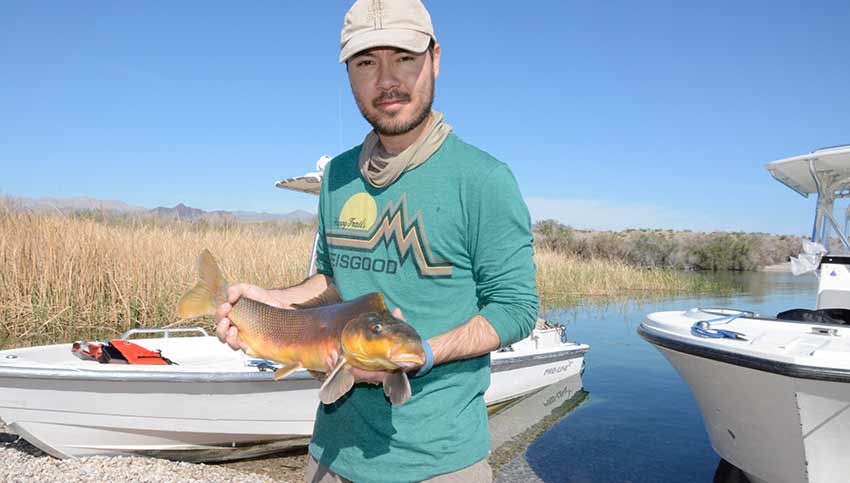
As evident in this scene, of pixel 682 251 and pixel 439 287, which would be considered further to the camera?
pixel 682 251

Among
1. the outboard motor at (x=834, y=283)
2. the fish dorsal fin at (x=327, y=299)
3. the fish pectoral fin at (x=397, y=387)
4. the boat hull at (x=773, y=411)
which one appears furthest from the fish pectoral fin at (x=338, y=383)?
the outboard motor at (x=834, y=283)

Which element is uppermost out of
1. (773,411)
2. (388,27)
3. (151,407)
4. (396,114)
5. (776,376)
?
(388,27)

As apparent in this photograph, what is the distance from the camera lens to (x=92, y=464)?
6.44m

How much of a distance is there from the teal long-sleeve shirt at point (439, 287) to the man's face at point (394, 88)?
0.15 meters

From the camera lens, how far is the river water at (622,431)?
766cm

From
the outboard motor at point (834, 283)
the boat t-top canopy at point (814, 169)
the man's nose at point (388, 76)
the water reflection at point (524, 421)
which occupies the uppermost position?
the boat t-top canopy at point (814, 169)

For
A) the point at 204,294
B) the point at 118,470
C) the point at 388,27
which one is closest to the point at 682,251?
the point at 118,470

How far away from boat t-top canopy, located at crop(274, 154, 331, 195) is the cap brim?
5286mm

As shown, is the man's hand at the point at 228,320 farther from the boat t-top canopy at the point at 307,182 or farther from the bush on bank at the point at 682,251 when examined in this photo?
the bush on bank at the point at 682,251

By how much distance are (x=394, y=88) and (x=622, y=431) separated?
841cm

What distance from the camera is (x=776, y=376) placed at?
510cm

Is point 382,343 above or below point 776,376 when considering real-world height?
above

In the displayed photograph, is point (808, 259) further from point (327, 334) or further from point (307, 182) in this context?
point (327, 334)

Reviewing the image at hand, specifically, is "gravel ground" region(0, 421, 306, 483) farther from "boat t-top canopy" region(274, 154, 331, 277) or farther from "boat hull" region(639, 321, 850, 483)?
"boat hull" region(639, 321, 850, 483)
